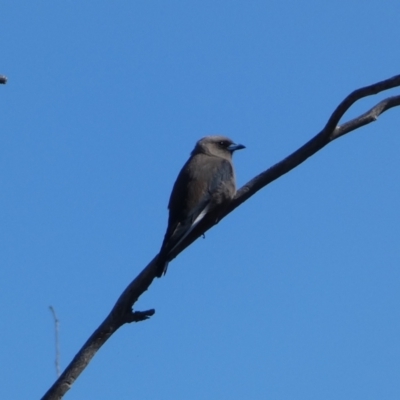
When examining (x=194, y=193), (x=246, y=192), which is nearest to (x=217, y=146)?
(x=194, y=193)

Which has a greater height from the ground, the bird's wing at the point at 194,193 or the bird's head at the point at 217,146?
the bird's head at the point at 217,146

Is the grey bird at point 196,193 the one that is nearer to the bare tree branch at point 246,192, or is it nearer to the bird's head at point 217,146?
the bird's head at point 217,146

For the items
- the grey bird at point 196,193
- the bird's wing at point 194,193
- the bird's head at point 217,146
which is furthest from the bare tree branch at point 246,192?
the bird's head at point 217,146

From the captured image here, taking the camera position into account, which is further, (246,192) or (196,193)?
(196,193)

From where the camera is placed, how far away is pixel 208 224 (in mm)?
6887

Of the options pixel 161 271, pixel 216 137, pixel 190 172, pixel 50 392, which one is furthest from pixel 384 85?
pixel 216 137

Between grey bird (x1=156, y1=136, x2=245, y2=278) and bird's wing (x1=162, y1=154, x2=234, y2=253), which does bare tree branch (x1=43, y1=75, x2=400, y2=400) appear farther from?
bird's wing (x1=162, y1=154, x2=234, y2=253)

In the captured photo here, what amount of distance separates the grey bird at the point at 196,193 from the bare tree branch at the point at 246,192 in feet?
2.80

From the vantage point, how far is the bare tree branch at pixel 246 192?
171 inches

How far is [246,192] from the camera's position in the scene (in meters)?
5.07

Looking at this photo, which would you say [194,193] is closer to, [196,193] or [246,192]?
[196,193]

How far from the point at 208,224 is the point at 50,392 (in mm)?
2851

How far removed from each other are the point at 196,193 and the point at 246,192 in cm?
214

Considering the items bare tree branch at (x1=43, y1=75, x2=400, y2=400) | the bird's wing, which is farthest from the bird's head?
bare tree branch at (x1=43, y1=75, x2=400, y2=400)
